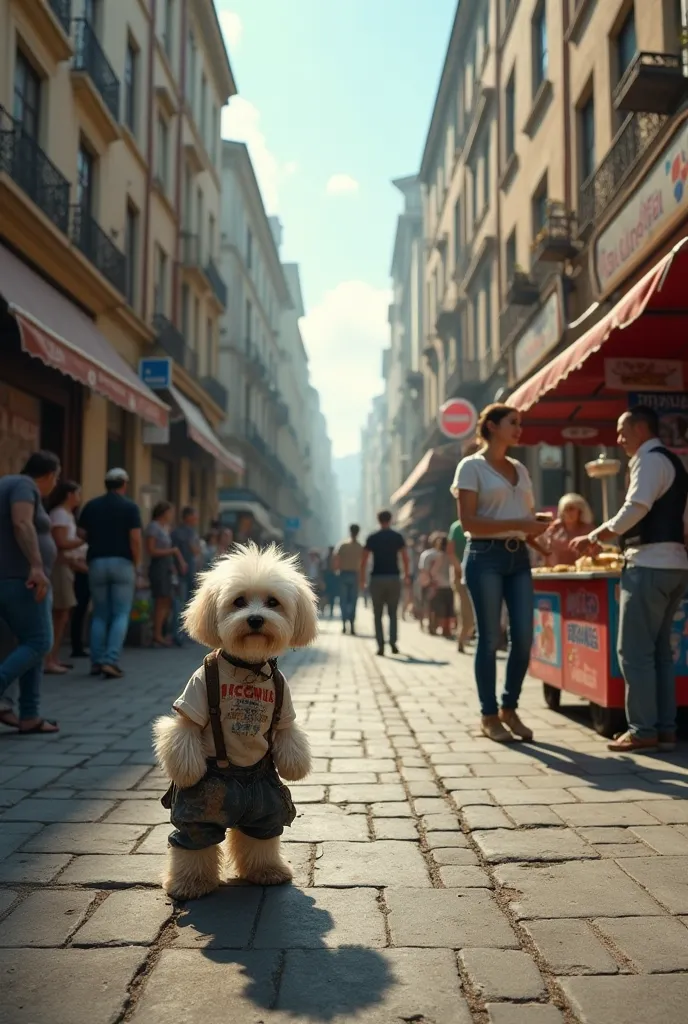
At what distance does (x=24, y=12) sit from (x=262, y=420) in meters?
32.6

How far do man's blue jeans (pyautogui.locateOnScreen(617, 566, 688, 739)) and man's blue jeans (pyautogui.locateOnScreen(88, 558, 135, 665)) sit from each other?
201 inches

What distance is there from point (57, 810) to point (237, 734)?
51.6 inches

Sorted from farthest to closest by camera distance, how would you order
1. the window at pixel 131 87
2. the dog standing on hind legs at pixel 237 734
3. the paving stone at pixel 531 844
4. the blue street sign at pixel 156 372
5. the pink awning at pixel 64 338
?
the window at pixel 131 87 < the blue street sign at pixel 156 372 < the pink awning at pixel 64 338 < the paving stone at pixel 531 844 < the dog standing on hind legs at pixel 237 734

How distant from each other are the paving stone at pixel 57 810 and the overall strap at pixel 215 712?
105cm

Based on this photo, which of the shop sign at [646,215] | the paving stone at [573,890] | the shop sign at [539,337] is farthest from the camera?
the shop sign at [539,337]

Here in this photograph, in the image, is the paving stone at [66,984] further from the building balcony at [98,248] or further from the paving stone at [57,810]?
the building balcony at [98,248]

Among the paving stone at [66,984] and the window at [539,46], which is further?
the window at [539,46]

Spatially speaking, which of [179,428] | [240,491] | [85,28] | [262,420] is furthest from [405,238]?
[85,28]

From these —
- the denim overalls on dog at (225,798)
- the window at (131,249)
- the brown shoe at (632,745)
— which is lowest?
the brown shoe at (632,745)

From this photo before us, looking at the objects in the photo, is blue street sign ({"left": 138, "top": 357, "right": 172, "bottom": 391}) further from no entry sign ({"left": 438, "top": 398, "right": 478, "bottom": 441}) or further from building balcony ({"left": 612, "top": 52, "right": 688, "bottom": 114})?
building balcony ({"left": 612, "top": 52, "right": 688, "bottom": 114})

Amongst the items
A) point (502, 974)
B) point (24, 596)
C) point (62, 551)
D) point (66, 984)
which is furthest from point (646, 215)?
point (66, 984)

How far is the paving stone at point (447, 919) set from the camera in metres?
2.39

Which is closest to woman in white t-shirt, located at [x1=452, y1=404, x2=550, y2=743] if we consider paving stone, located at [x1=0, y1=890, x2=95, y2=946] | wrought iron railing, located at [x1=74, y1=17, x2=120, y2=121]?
paving stone, located at [x1=0, y1=890, x2=95, y2=946]

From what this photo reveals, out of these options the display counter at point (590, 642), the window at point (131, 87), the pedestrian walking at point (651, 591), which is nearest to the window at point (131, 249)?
the window at point (131, 87)
